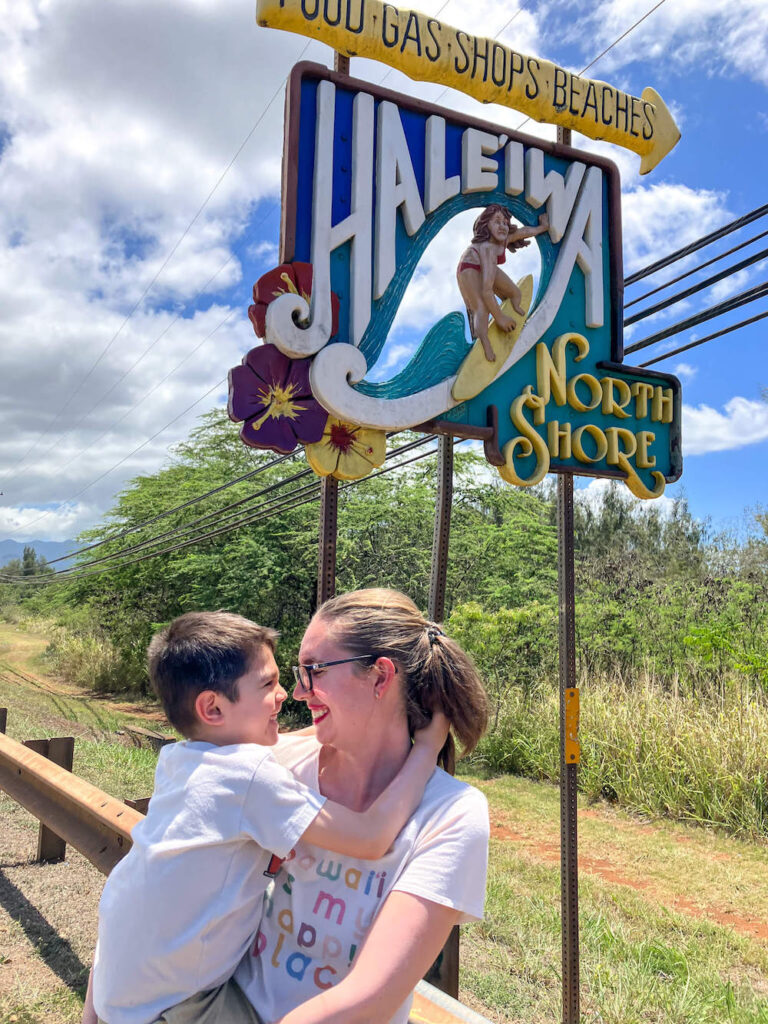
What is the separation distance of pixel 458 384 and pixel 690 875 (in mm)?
5549

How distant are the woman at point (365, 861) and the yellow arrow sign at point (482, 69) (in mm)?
2495

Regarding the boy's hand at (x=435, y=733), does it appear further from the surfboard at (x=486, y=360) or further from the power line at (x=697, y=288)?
the power line at (x=697, y=288)

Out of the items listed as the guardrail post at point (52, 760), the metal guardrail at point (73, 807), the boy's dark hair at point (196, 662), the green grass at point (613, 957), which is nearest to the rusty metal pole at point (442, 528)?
the metal guardrail at point (73, 807)

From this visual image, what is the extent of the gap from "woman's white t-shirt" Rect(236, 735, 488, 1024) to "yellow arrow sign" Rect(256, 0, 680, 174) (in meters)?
2.89

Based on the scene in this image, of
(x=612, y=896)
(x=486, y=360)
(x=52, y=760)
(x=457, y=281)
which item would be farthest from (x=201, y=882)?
(x=612, y=896)

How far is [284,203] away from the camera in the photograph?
9.37ft

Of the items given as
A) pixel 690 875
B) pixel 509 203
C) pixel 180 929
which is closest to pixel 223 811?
pixel 180 929

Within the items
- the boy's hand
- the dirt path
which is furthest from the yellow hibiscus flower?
the dirt path

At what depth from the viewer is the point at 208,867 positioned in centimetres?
144

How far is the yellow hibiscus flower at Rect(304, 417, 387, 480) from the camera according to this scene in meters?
2.82

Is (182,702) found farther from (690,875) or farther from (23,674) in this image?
(23,674)

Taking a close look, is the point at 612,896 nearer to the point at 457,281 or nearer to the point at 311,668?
the point at 457,281

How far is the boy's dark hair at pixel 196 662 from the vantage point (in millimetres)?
1628

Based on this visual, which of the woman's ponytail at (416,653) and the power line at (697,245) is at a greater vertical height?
the power line at (697,245)
